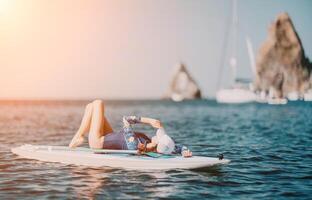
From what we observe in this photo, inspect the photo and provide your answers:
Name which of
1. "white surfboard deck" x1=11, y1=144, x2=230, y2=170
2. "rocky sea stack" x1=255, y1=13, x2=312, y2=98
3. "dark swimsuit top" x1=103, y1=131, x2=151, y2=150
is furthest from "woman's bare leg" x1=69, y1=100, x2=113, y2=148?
"rocky sea stack" x1=255, y1=13, x2=312, y2=98

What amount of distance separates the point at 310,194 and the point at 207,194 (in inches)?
90.9

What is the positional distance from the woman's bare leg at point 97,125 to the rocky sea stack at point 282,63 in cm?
16454

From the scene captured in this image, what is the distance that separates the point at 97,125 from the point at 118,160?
1.12 m

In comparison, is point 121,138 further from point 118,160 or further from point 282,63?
point 282,63

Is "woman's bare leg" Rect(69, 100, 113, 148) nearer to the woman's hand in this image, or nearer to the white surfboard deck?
the white surfboard deck

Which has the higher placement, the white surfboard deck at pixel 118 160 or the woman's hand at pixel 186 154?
the woman's hand at pixel 186 154

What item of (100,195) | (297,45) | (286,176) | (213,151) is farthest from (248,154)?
(297,45)

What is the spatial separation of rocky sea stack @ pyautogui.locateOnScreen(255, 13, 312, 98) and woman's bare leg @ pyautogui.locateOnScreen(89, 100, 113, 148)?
164544 millimetres

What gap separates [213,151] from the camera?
782 inches

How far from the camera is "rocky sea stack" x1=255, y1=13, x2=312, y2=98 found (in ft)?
579

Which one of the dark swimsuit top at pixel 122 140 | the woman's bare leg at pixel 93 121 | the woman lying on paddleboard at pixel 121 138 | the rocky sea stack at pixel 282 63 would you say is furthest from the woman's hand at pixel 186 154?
the rocky sea stack at pixel 282 63

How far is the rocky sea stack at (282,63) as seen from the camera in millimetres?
176375

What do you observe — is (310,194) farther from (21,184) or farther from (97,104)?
(21,184)

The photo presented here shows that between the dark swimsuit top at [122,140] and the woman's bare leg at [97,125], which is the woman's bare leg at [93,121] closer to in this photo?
the woman's bare leg at [97,125]
